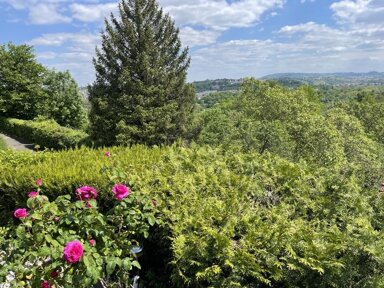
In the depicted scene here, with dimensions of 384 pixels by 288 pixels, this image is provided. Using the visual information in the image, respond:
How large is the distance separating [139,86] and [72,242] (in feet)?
64.3

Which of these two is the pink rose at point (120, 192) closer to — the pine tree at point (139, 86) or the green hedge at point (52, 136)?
the pine tree at point (139, 86)

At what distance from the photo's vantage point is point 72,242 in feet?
7.89

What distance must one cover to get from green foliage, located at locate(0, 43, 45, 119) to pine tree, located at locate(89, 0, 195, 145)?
38.2 feet

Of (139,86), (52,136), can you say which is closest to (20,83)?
(52,136)

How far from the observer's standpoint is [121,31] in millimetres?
23000

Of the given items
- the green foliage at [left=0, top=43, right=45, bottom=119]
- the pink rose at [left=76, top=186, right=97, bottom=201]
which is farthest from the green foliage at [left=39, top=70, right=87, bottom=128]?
the pink rose at [left=76, top=186, right=97, bottom=201]

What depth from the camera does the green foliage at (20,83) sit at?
30.9 metres

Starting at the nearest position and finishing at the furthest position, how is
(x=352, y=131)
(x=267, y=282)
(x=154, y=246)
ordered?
1. (x=267, y=282)
2. (x=154, y=246)
3. (x=352, y=131)

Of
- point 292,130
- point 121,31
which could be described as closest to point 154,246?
point 292,130

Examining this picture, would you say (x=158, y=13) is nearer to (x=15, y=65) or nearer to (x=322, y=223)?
(x=15, y=65)

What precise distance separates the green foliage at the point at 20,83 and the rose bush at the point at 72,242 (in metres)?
30.9

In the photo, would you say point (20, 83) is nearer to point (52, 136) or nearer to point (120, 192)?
point (52, 136)

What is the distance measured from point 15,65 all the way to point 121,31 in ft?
47.5

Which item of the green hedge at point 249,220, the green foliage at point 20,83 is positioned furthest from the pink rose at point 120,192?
the green foliage at point 20,83
